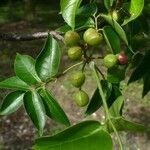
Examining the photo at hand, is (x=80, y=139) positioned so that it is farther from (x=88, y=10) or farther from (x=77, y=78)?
(x=88, y=10)

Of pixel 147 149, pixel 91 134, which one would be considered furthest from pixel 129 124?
pixel 147 149

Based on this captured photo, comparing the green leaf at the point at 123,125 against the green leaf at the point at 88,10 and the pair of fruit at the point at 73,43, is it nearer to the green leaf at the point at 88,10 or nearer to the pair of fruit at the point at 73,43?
the pair of fruit at the point at 73,43

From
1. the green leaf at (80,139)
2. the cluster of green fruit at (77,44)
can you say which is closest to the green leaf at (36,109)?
the cluster of green fruit at (77,44)

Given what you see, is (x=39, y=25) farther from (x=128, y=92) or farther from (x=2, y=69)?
(x=128, y=92)

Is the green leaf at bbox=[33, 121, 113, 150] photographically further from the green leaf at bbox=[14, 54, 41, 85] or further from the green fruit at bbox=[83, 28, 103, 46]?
the green leaf at bbox=[14, 54, 41, 85]

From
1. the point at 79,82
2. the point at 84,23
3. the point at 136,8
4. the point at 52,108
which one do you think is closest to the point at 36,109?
the point at 52,108
